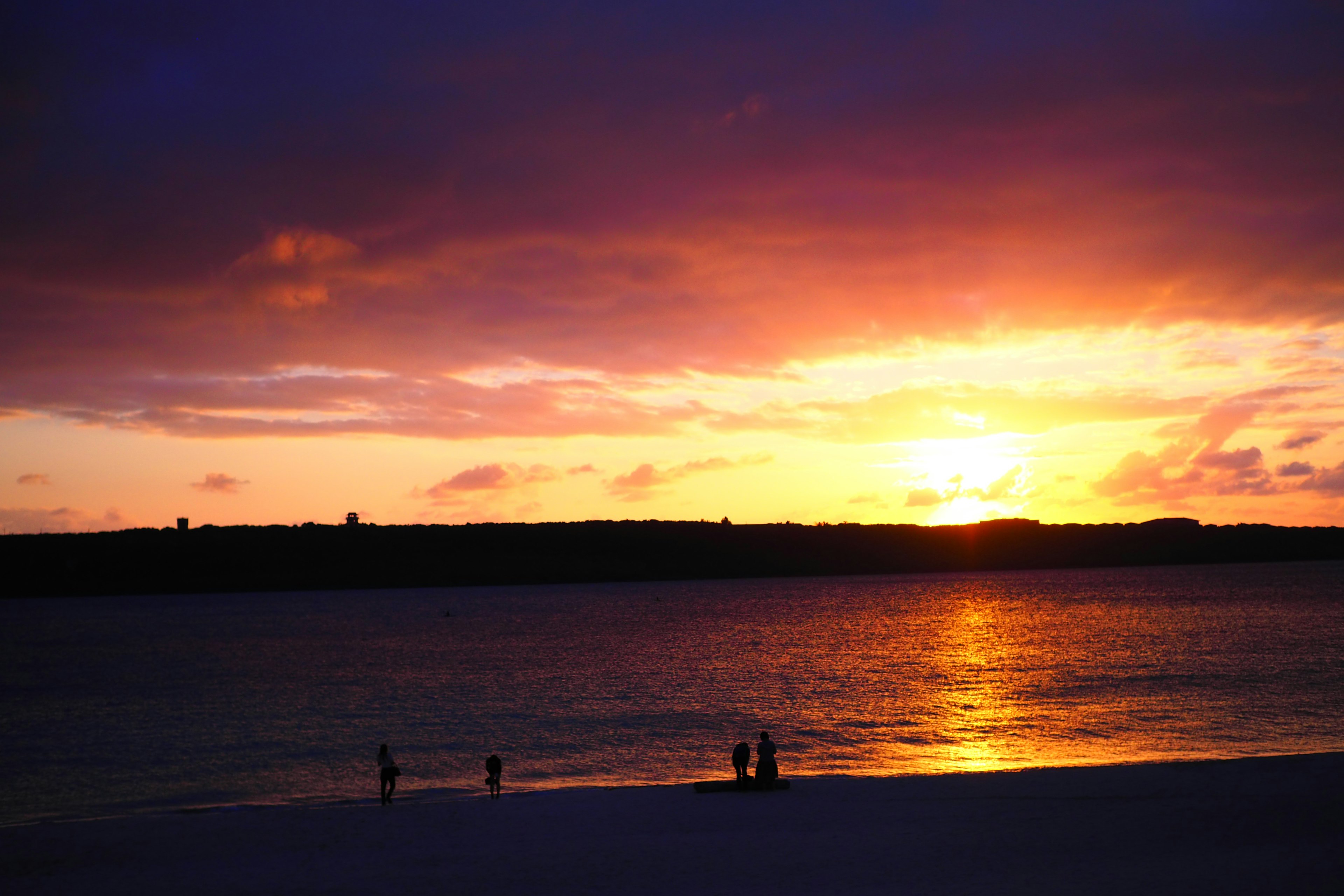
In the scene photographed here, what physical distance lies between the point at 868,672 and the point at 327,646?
53329mm

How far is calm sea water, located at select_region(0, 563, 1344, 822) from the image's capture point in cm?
3006

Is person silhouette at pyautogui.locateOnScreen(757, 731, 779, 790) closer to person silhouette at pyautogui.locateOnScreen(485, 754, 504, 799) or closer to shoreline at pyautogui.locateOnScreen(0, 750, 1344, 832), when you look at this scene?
shoreline at pyautogui.locateOnScreen(0, 750, 1344, 832)

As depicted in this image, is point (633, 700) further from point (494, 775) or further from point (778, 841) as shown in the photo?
point (778, 841)

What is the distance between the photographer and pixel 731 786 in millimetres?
24281

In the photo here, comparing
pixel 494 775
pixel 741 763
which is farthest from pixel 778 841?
pixel 494 775

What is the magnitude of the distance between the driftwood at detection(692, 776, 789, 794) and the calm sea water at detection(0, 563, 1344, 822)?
4.37 metres

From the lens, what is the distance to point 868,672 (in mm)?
56844

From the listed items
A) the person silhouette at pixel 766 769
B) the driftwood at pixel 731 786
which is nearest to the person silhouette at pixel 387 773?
the driftwood at pixel 731 786

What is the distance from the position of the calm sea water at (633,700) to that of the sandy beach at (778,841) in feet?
12.5

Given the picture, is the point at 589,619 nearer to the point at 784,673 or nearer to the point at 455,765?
the point at 784,673

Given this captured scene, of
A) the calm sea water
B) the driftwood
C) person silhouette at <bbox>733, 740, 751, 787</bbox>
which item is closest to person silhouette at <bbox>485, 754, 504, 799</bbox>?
the calm sea water

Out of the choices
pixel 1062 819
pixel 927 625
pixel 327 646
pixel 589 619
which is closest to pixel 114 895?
pixel 1062 819

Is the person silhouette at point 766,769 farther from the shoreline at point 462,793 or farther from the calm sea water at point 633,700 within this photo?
the calm sea water at point 633,700

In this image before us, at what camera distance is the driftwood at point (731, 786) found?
79.3 ft
